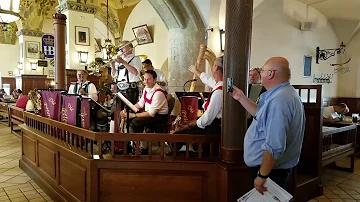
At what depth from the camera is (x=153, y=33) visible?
352 inches

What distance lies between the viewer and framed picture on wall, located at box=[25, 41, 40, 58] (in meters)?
12.5

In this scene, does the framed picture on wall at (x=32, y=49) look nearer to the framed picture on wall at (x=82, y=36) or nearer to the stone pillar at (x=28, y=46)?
the stone pillar at (x=28, y=46)

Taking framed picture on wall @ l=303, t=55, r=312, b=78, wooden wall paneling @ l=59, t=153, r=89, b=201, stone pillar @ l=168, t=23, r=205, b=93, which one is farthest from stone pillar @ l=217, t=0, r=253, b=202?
A: framed picture on wall @ l=303, t=55, r=312, b=78

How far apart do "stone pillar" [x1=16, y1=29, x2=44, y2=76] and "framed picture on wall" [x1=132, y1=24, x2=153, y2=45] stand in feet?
18.4

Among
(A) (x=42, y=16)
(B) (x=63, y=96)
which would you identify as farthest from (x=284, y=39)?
(A) (x=42, y=16)

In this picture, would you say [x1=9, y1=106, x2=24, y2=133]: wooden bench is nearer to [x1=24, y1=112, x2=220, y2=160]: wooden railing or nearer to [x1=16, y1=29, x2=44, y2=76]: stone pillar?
[x1=24, y1=112, x2=220, y2=160]: wooden railing

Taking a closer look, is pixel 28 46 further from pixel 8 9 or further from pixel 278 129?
pixel 278 129

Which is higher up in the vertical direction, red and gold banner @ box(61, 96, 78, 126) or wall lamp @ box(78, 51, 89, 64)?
wall lamp @ box(78, 51, 89, 64)

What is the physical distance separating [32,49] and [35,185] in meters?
10.7

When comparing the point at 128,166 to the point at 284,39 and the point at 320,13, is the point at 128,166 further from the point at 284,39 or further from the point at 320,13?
the point at 320,13

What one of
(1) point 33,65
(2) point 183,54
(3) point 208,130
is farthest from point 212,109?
(1) point 33,65

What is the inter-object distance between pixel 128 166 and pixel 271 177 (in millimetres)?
1290

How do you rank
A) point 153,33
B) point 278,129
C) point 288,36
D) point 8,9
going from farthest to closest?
point 153,33
point 288,36
point 8,9
point 278,129

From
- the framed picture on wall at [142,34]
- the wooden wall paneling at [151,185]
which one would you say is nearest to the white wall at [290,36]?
the framed picture on wall at [142,34]
